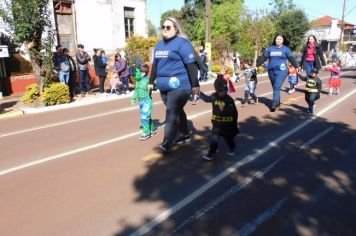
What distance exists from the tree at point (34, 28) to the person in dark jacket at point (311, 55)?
8880 mm

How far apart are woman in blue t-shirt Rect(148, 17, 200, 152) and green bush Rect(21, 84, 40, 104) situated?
28.1 ft

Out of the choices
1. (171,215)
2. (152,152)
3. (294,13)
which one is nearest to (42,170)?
(152,152)

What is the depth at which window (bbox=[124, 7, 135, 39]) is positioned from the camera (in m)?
24.7

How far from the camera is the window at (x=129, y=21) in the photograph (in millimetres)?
24737

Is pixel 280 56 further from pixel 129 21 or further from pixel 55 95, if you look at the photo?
pixel 129 21

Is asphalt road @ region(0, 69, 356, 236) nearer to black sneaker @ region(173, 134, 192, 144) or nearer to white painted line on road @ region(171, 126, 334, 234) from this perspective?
white painted line on road @ region(171, 126, 334, 234)

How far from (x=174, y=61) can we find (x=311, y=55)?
793cm

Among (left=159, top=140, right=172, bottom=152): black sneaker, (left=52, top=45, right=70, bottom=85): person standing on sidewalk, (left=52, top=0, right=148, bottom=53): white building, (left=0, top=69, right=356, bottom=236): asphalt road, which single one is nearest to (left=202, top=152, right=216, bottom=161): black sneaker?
(left=0, top=69, right=356, bottom=236): asphalt road

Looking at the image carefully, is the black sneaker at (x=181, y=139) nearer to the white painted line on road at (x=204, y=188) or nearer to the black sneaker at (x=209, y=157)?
the black sneaker at (x=209, y=157)

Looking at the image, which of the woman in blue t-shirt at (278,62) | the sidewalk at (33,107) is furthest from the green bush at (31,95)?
the woman in blue t-shirt at (278,62)

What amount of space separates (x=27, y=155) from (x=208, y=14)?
18048mm

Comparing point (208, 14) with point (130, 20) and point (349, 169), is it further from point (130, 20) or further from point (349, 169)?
point (349, 169)

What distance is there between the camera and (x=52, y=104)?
41.8ft

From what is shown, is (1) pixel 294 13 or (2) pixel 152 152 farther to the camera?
(1) pixel 294 13
